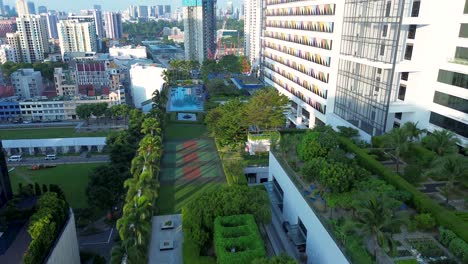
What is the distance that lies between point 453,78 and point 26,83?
104 metres

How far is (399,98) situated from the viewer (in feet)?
134

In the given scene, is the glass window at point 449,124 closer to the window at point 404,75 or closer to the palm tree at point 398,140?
the window at point 404,75

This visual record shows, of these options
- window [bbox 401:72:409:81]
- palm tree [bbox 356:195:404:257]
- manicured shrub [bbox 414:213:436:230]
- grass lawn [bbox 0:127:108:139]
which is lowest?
grass lawn [bbox 0:127:108:139]

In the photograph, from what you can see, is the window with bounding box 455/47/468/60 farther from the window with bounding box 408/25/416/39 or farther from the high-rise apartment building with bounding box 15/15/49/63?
the high-rise apartment building with bounding box 15/15/49/63

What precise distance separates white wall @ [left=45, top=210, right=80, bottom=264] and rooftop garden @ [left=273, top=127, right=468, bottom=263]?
20.2 metres

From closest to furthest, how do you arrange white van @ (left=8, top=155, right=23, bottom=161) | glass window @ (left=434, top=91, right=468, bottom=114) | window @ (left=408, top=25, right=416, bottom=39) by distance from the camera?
1. glass window @ (left=434, top=91, right=468, bottom=114)
2. window @ (left=408, top=25, right=416, bottom=39)
3. white van @ (left=8, top=155, right=23, bottom=161)

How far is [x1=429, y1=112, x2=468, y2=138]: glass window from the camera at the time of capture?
34.4 metres

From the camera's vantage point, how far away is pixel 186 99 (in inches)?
3482

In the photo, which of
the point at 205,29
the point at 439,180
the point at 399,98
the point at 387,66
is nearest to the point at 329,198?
the point at 439,180

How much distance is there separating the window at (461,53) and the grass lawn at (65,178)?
4632 centimetres

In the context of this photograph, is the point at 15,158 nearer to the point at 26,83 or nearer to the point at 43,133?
the point at 43,133

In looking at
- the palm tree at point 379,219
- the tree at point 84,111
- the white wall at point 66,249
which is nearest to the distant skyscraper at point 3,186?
the white wall at point 66,249

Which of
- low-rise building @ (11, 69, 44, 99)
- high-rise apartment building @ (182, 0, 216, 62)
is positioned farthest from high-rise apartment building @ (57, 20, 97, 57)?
low-rise building @ (11, 69, 44, 99)

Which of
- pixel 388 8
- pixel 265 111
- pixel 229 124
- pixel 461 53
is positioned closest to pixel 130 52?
pixel 229 124
